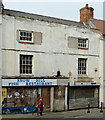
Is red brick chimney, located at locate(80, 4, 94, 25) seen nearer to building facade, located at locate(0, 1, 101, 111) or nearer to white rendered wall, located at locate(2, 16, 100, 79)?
building facade, located at locate(0, 1, 101, 111)

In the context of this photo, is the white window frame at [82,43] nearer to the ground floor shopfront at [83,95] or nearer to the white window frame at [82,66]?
the white window frame at [82,66]

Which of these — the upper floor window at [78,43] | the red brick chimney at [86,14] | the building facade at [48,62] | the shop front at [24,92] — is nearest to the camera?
the shop front at [24,92]

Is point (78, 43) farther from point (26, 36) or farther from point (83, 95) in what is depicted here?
point (26, 36)

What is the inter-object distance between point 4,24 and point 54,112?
816cm

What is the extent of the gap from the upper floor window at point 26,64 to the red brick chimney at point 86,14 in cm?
991

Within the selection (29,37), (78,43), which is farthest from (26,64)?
(78,43)

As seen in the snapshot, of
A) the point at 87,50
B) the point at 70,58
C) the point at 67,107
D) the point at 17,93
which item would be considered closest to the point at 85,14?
the point at 87,50

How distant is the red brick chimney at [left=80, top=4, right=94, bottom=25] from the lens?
23.3 meters

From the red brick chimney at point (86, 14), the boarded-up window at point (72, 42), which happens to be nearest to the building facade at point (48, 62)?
the boarded-up window at point (72, 42)

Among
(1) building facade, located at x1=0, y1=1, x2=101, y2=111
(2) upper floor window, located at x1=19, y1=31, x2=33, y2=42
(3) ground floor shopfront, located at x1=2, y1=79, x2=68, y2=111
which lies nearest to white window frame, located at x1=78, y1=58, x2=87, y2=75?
(1) building facade, located at x1=0, y1=1, x2=101, y2=111

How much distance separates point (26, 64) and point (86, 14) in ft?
36.8

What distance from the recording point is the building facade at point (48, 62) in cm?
1534

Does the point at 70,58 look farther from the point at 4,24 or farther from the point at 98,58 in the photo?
the point at 4,24

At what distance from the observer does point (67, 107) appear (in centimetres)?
1758
